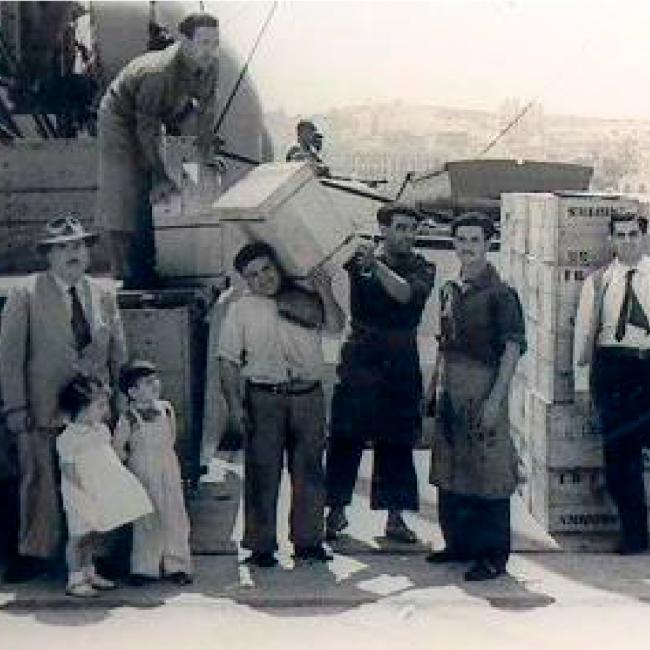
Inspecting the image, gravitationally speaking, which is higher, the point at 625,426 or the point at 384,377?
the point at 384,377

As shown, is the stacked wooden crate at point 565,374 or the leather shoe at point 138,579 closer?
the leather shoe at point 138,579

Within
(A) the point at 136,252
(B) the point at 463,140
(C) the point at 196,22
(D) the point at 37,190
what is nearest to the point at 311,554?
(A) the point at 136,252

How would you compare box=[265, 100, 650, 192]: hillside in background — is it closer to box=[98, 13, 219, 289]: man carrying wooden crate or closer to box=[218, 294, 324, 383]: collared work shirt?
box=[98, 13, 219, 289]: man carrying wooden crate

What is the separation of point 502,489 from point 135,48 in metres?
4.74

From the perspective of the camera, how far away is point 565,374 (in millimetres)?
5770

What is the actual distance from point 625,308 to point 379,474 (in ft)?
4.94

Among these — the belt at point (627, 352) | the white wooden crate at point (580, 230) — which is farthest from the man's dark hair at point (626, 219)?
the belt at point (627, 352)

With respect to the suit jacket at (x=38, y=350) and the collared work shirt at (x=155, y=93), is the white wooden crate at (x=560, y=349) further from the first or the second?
the suit jacket at (x=38, y=350)

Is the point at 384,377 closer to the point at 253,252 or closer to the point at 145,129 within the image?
the point at 253,252

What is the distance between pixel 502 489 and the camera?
519 centimetres

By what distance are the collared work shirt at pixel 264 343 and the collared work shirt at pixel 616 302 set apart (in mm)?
1470

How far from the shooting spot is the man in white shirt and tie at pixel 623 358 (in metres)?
5.41

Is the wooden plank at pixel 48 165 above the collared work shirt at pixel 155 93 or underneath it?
underneath

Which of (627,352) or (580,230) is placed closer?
(627,352)
